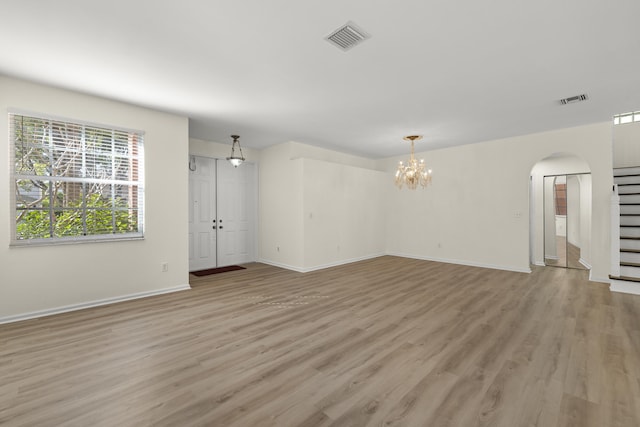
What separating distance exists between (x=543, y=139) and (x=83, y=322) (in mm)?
8240

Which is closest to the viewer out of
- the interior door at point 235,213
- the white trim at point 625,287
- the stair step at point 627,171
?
the white trim at point 625,287

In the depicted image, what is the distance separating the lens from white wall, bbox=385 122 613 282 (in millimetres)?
5027

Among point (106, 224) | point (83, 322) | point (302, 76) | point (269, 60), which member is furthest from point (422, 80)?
point (83, 322)

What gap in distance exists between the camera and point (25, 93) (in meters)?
3.35

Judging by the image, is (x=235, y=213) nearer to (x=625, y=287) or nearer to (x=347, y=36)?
(x=347, y=36)

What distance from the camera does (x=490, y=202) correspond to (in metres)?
6.30

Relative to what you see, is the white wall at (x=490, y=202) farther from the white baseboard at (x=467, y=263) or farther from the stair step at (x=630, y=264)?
the stair step at (x=630, y=264)

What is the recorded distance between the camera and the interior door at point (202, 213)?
19.9 feet

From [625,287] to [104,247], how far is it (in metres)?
7.99

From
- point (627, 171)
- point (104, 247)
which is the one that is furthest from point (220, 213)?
point (627, 171)

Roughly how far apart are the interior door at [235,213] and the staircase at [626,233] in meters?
7.09

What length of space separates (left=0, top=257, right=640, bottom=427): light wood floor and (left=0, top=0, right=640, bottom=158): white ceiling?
2.91 meters

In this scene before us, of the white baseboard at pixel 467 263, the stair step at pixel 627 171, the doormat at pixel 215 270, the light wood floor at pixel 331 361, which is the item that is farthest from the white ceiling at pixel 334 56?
the doormat at pixel 215 270

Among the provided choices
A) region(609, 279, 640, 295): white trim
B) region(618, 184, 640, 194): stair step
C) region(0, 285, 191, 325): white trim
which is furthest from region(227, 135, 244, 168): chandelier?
region(618, 184, 640, 194): stair step
